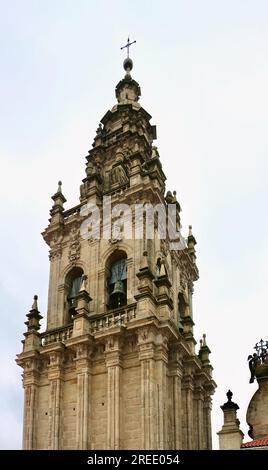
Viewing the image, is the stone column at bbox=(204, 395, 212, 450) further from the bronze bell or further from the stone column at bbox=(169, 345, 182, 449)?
the bronze bell

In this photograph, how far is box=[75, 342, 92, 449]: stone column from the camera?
24.8 metres

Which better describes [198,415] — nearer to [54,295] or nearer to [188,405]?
[188,405]

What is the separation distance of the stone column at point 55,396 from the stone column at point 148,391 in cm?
354

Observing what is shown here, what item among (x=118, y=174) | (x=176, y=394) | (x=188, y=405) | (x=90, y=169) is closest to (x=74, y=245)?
(x=118, y=174)

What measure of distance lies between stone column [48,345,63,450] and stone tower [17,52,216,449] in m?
0.04

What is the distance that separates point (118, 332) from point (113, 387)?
1954 millimetres

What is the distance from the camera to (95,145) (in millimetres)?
35750

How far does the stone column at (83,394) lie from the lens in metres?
24.8

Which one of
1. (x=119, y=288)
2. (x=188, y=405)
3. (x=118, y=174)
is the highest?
(x=118, y=174)

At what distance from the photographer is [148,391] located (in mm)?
24109
